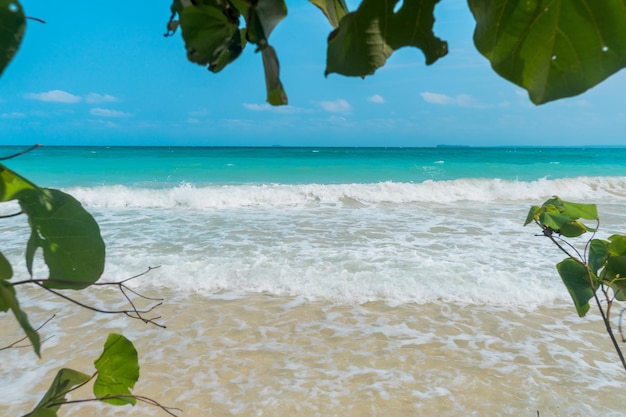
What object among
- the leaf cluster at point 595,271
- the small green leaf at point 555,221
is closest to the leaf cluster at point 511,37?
the leaf cluster at point 595,271

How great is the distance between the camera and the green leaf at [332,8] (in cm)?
30

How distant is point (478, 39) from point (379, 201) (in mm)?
10524

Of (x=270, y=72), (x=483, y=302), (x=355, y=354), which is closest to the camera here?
(x=270, y=72)

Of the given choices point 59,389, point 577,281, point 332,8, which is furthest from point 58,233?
point 577,281

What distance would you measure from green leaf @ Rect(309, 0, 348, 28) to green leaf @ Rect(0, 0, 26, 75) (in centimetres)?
17

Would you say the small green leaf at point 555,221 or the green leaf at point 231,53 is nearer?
the green leaf at point 231,53

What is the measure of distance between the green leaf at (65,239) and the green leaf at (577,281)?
763 millimetres

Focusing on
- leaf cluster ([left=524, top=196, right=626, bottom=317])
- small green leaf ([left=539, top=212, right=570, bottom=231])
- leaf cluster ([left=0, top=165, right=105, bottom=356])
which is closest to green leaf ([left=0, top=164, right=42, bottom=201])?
leaf cluster ([left=0, top=165, right=105, bottom=356])

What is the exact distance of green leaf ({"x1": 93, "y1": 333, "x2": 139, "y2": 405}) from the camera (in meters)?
0.44

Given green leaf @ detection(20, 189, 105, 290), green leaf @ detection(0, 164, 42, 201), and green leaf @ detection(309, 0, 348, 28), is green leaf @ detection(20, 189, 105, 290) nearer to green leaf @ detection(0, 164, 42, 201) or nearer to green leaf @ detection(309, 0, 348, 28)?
green leaf @ detection(0, 164, 42, 201)

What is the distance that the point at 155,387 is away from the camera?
282 cm

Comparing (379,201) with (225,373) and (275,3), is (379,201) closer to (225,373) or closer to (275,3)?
(225,373)

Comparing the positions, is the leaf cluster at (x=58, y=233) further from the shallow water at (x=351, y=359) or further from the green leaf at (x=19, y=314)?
the shallow water at (x=351, y=359)

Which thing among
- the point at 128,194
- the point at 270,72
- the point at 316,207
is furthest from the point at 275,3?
the point at 128,194
